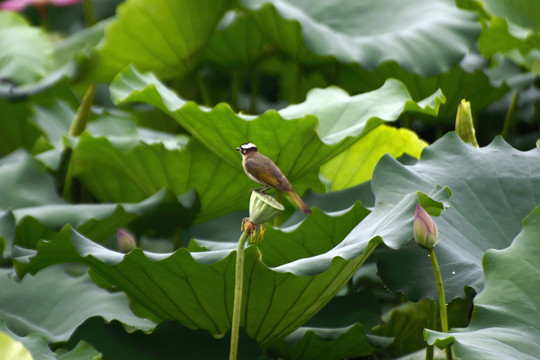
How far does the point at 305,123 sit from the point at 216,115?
5.7 inches

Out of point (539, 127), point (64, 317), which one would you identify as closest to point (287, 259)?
point (64, 317)

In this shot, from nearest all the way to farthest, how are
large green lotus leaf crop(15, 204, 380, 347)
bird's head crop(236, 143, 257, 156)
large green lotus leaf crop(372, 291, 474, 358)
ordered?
1. large green lotus leaf crop(15, 204, 380, 347)
2. bird's head crop(236, 143, 257, 156)
3. large green lotus leaf crop(372, 291, 474, 358)

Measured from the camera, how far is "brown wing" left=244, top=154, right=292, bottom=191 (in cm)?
111

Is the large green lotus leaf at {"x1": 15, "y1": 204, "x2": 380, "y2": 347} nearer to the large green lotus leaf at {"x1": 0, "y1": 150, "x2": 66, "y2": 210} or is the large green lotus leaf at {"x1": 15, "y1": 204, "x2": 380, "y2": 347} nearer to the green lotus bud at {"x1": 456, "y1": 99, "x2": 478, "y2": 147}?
the green lotus bud at {"x1": 456, "y1": 99, "x2": 478, "y2": 147}

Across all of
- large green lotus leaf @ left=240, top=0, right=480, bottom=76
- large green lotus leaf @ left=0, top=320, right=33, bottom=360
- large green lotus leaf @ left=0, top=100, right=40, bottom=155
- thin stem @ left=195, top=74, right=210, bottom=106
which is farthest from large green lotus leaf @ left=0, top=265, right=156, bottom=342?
thin stem @ left=195, top=74, right=210, bottom=106

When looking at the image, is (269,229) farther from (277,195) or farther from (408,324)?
(408,324)

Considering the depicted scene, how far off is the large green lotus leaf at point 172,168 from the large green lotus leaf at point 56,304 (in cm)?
25

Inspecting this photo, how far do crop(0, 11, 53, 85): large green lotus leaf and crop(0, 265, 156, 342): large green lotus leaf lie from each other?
827 millimetres

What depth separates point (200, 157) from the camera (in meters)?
1.55

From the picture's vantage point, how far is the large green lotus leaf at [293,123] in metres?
1.35

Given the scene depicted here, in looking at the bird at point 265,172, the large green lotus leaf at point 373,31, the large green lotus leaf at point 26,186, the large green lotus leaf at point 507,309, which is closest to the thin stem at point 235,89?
the large green lotus leaf at point 373,31

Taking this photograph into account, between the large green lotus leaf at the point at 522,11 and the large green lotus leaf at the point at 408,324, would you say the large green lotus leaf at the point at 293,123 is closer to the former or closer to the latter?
the large green lotus leaf at the point at 408,324

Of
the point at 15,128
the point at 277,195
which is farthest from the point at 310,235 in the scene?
the point at 15,128

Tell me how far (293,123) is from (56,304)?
19.0 inches
